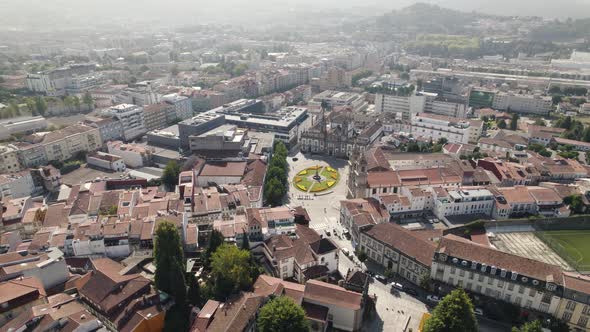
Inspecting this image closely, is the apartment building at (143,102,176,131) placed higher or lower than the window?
higher

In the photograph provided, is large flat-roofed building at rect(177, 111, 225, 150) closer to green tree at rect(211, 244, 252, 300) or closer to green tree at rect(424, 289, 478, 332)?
green tree at rect(211, 244, 252, 300)

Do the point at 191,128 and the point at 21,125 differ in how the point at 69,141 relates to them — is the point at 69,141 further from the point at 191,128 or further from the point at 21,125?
the point at 191,128

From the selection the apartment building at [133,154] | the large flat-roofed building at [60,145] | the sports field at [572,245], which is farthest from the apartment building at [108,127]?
the sports field at [572,245]

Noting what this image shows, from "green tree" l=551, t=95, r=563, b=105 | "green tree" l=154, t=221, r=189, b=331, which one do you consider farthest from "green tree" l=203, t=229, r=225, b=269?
"green tree" l=551, t=95, r=563, b=105

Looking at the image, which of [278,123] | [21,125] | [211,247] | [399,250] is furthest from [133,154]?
[399,250]

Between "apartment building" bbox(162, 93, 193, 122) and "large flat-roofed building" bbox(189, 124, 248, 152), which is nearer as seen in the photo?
"large flat-roofed building" bbox(189, 124, 248, 152)

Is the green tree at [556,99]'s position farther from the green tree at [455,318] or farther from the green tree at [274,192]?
the green tree at [455,318]
